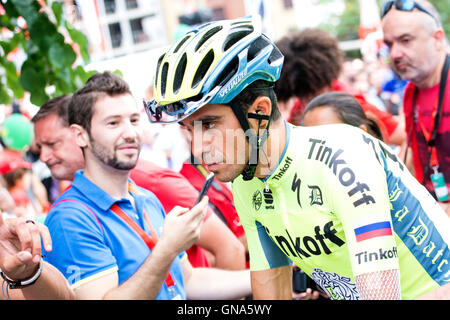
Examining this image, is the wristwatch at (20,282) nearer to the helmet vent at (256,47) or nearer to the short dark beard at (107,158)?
the short dark beard at (107,158)

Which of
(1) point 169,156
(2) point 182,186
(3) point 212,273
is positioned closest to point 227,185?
(2) point 182,186

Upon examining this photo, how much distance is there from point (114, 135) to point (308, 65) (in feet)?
8.73

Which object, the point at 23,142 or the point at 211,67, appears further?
the point at 23,142

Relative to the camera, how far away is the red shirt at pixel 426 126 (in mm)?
3975

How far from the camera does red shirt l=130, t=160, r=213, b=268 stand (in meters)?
3.92

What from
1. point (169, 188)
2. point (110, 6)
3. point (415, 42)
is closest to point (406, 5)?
point (415, 42)

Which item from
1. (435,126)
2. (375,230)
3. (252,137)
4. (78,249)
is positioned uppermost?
(252,137)

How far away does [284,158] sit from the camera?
2215 millimetres

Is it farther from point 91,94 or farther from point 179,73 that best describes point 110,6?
point 179,73

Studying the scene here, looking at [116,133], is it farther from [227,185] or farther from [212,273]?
[227,185]

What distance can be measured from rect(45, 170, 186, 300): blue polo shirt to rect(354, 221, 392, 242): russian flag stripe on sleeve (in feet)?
4.80

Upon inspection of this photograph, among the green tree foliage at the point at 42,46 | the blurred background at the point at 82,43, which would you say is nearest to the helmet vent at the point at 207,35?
the blurred background at the point at 82,43

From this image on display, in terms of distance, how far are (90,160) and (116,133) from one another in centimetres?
25

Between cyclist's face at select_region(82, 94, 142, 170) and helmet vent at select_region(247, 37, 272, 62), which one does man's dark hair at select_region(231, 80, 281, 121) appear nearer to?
helmet vent at select_region(247, 37, 272, 62)
